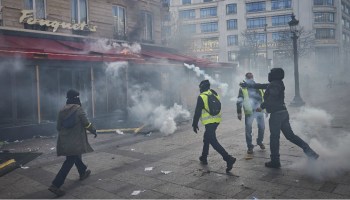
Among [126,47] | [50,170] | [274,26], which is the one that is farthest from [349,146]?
[274,26]

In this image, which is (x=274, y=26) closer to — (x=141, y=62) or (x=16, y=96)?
(x=141, y=62)

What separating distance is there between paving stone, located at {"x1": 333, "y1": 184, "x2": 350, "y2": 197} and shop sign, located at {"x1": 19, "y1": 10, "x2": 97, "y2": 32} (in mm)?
12489

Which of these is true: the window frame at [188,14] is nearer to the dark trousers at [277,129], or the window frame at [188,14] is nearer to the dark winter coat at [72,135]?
the dark trousers at [277,129]

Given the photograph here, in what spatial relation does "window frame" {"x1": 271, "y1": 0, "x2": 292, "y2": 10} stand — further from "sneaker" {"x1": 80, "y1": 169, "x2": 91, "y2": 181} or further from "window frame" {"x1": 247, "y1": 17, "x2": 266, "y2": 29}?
"sneaker" {"x1": 80, "y1": 169, "x2": 91, "y2": 181}

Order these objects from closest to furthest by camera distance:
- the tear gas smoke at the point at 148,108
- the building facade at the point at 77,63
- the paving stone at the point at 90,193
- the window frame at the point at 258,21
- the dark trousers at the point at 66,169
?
the paving stone at the point at 90,193
the dark trousers at the point at 66,169
the building facade at the point at 77,63
the tear gas smoke at the point at 148,108
the window frame at the point at 258,21

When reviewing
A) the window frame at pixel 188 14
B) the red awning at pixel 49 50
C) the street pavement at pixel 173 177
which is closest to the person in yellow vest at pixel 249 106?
the street pavement at pixel 173 177

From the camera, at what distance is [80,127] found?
543cm

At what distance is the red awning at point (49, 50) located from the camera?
9625mm

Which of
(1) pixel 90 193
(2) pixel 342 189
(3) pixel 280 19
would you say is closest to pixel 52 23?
(1) pixel 90 193

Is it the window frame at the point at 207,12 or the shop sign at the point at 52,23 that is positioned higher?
the window frame at the point at 207,12

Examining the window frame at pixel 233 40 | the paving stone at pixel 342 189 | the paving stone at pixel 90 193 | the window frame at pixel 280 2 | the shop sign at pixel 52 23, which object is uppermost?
the window frame at pixel 280 2

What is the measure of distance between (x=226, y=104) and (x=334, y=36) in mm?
45609

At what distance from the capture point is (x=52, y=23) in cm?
1326

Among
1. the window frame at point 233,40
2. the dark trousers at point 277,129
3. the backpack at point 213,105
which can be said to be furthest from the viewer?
the window frame at point 233,40
